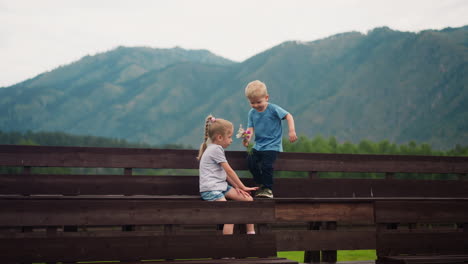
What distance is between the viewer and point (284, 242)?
634 centimetres

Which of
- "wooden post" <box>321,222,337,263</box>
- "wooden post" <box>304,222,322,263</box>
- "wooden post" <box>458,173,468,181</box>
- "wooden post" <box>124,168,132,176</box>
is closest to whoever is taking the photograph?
"wooden post" <box>321,222,337,263</box>

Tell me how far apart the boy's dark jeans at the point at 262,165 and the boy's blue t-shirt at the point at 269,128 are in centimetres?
8

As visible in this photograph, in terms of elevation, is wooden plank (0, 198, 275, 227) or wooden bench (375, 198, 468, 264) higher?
wooden plank (0, 198, 275, 227)

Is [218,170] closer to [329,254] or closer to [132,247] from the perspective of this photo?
[329,254]

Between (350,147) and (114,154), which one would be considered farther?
(350,147)

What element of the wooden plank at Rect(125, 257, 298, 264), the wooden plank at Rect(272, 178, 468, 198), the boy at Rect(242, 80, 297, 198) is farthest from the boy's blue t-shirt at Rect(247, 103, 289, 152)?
the wooden plank at Rect(125, 257, 298, 264)

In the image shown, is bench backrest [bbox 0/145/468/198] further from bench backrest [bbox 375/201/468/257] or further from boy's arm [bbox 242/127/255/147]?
bench backrest [bbox 375/201/468/257]

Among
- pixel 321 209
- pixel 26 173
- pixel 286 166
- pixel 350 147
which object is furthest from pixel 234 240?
pixel 350 147

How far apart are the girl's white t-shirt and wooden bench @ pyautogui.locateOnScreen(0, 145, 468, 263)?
1.23 ft

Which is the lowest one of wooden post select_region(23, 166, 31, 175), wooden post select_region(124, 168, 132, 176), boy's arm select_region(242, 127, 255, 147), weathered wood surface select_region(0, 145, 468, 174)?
wooden post select_region(124, 168, 132, 176)

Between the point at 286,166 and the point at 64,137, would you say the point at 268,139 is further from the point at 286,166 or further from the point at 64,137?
the point at 64,137

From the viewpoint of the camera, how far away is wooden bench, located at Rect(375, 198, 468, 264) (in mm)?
5558

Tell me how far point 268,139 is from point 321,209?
1534 mm

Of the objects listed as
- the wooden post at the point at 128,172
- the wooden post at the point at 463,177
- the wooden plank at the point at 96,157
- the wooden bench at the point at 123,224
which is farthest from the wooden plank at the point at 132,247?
the wooden post at the point at 463,177
